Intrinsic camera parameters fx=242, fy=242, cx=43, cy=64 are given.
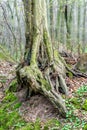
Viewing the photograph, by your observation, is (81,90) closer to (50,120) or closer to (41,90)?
(41,90)

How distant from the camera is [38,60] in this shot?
767 centimetres

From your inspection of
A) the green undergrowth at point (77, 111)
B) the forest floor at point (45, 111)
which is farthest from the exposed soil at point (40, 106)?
the green undergrowth at point (77, 111)

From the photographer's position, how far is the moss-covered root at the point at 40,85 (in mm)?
6213

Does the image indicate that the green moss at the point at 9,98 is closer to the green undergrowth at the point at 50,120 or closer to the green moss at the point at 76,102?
the green undergrowth at the point at 50,120

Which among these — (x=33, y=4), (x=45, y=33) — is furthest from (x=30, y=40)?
(x=33, y=4)

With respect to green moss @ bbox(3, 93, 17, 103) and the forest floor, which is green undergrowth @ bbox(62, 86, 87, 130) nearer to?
the forest floor

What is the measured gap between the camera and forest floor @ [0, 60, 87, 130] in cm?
593

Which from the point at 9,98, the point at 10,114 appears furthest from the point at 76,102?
the point at 9,98

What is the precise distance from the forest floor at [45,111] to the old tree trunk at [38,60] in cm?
31

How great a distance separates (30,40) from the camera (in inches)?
305

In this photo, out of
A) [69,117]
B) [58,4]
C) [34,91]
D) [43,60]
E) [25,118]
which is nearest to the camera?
[69,117]

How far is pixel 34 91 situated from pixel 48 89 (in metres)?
0.49

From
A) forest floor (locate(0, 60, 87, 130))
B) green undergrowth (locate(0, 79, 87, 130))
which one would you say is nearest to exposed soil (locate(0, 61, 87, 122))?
forest floor (locate(0, 60, 87, 130))

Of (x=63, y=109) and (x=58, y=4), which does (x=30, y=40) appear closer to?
(x=63, y=109)
